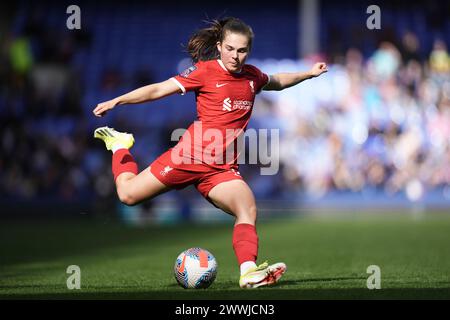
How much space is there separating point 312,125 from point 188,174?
51.8 feet

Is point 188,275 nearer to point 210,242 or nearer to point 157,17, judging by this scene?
point 210,242

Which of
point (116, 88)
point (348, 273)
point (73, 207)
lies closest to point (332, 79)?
point (116, 88)

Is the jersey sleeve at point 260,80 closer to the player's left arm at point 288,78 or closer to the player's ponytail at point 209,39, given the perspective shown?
the player's left arm at point 288,78

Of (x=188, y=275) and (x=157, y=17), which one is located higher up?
(x=157, y=17)

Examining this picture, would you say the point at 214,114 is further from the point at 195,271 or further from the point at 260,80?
the point at 195,271

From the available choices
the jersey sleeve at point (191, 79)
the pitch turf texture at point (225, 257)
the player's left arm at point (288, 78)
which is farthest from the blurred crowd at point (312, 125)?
the jersey sleeve at point (191, 79)

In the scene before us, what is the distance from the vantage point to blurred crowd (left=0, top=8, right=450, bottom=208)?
69.1 feet

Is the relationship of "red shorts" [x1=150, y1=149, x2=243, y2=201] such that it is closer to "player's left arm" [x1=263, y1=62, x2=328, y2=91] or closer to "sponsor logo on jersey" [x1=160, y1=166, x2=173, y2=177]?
"sponsor logo on jersey" [x1=160, y1=166, x2=173, y2=177]

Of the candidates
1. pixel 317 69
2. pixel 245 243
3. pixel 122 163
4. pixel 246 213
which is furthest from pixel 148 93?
pixel 317 69

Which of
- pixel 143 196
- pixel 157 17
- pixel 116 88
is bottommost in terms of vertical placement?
pixel 143 196

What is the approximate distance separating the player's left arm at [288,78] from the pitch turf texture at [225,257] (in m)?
1.66

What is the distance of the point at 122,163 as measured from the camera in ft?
25.1

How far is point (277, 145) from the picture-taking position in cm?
2134
